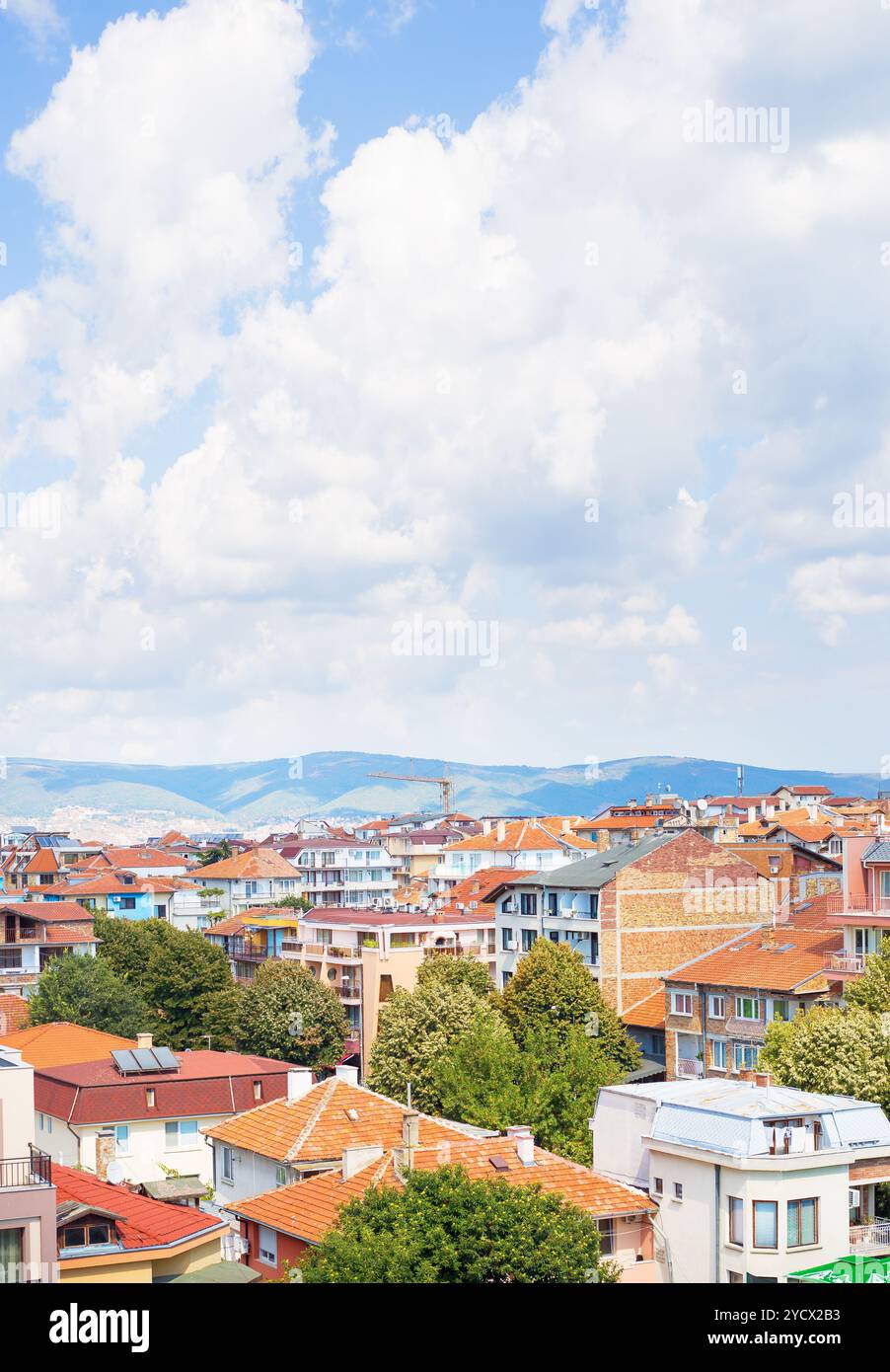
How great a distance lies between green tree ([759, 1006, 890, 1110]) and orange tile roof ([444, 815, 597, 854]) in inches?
3034

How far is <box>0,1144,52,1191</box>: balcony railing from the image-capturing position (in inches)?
916

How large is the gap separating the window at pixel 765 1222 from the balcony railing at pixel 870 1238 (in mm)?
2029

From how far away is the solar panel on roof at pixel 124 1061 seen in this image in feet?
153

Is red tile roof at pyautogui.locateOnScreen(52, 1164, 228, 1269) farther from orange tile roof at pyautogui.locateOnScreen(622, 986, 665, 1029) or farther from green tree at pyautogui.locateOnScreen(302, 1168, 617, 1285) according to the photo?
orange tile roof at pyautogui.locateOnScreen(622, 986, 665, 1029)

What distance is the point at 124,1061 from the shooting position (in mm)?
47094

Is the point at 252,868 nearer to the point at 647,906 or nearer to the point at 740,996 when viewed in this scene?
the point at 647,906

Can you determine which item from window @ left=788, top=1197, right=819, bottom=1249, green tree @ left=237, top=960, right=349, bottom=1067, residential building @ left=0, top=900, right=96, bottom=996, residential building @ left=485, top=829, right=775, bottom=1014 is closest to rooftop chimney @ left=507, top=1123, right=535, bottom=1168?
window @ left=788, top=1197, right=819, bottom=1249

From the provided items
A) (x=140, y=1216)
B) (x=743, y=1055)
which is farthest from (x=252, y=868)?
(x=140, y=1216)

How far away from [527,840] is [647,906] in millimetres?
59063

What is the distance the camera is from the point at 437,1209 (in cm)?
2466

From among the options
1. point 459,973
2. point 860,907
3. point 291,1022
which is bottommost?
point 291,1022

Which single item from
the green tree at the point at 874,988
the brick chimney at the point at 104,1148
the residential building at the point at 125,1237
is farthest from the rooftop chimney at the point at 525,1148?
the brick chimney at the point at 104,1148
